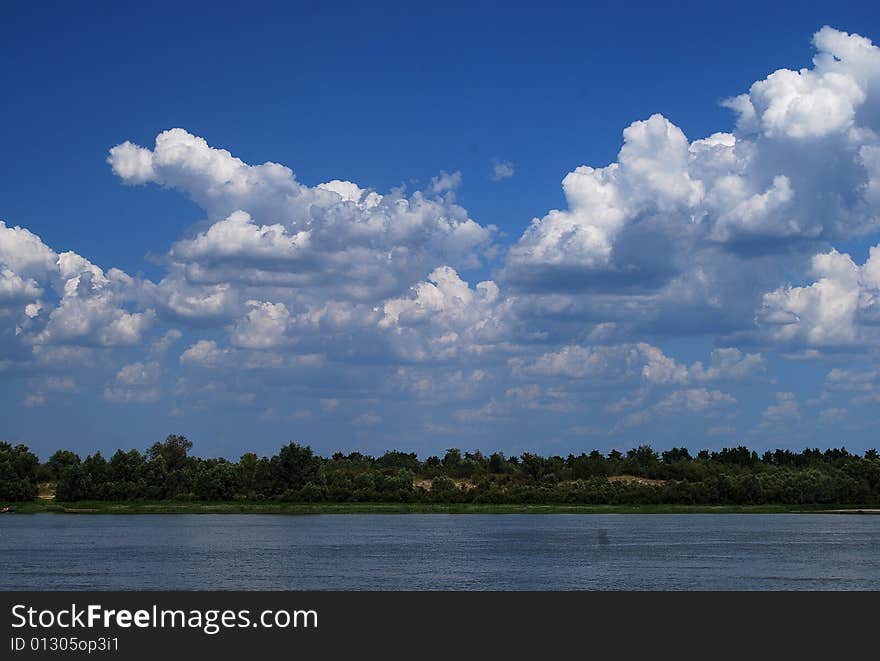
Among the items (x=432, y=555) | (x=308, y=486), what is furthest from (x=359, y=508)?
(x=432, y=555)

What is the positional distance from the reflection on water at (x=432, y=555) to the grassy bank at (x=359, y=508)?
15586 mm

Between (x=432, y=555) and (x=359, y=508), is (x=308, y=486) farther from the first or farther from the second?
(x=432, y=555)

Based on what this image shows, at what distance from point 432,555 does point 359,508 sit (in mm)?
82560

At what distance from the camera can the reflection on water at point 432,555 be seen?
7450cm

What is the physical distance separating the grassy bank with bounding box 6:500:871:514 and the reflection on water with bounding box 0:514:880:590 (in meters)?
15.6

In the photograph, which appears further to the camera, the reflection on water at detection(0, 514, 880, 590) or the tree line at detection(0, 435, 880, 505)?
the tree line at detection(0, 435, 880, 505)

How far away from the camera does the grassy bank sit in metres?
177

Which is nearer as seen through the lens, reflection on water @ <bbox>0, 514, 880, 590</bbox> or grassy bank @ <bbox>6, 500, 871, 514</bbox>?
reflection on water @ <bbox>0, 514, 880, 590</bbox>

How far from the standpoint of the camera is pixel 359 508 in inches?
6993

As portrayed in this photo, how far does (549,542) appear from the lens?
384 feet

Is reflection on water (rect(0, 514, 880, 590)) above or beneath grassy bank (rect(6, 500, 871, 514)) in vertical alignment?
beneath
